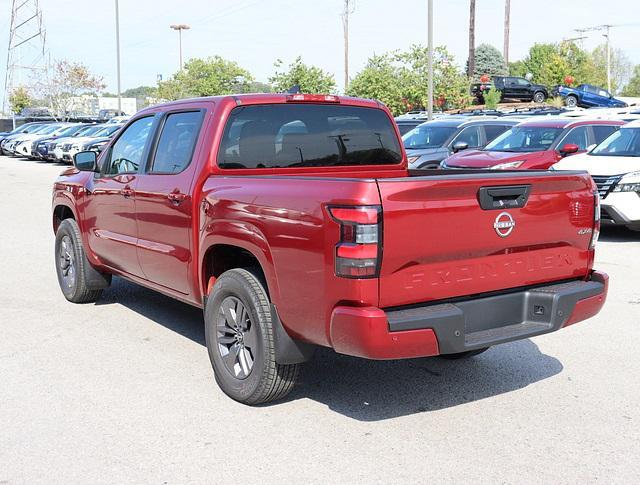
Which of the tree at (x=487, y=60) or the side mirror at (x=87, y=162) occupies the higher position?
the tree at (x=487, y=60)

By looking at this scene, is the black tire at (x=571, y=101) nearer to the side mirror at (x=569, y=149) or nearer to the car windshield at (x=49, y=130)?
the car windshield at (x=49, y=130)

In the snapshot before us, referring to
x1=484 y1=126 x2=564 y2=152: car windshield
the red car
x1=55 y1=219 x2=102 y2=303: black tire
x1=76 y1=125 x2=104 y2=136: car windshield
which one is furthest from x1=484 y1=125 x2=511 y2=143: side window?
x1=76 y1=125 x2=104 y2=136: car windshield

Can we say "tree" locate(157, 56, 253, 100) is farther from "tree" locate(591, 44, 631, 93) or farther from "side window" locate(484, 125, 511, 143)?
"side window" locate(484, 125, 511, 143)

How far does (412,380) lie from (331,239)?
173 cm

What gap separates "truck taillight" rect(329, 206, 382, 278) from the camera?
4086 mm

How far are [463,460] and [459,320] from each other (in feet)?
2.34

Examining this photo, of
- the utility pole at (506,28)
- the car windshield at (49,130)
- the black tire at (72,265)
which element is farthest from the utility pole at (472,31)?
the black tire at (72,265)

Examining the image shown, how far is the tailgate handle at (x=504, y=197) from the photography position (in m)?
4.46

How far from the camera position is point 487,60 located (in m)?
78.8

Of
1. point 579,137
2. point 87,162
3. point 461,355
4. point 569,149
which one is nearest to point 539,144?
point 579,137

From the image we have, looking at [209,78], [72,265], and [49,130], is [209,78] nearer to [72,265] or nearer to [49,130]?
[49,130]

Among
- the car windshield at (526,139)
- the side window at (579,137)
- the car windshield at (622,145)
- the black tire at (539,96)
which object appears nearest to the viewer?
the car windshield at (622,145)

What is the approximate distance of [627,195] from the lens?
11.6m

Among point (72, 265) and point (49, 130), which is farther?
point (49, 130)
